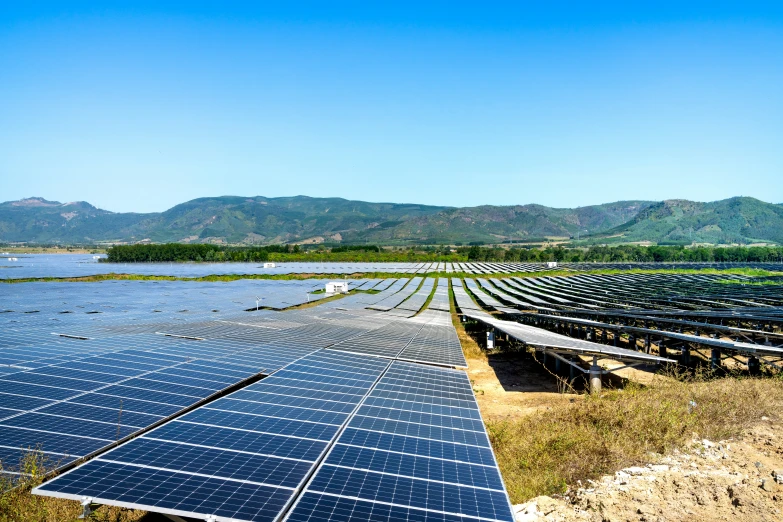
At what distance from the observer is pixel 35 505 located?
6395 millimetres

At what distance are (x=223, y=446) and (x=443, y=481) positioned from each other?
340cm

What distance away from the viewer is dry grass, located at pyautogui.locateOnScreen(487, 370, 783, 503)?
892 cm

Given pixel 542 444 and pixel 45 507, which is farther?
pixel 542 444

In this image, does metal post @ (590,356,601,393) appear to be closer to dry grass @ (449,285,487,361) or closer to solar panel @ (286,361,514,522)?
solar panel @ (286,361,514,522)

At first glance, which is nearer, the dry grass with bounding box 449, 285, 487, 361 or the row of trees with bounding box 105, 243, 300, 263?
the dry grass with bounding box 449, 285, 487, 361

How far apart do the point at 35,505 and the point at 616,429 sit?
11.9 metres

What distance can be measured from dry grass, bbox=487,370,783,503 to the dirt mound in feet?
1.31

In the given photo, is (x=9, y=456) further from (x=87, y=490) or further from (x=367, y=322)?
(x=367, y=322)

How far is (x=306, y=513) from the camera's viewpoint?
4840 mm

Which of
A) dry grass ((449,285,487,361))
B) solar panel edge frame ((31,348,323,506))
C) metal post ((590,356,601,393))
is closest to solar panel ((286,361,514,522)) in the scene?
solar panel edge frame ((31,348,323,506))

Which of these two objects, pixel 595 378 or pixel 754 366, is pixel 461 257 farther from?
pixel 595 378

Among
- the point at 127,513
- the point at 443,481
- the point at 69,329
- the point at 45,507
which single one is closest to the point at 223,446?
the point at 127,513

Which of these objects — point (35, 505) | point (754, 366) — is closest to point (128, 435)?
point (35, 505)

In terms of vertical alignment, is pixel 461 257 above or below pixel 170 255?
below
